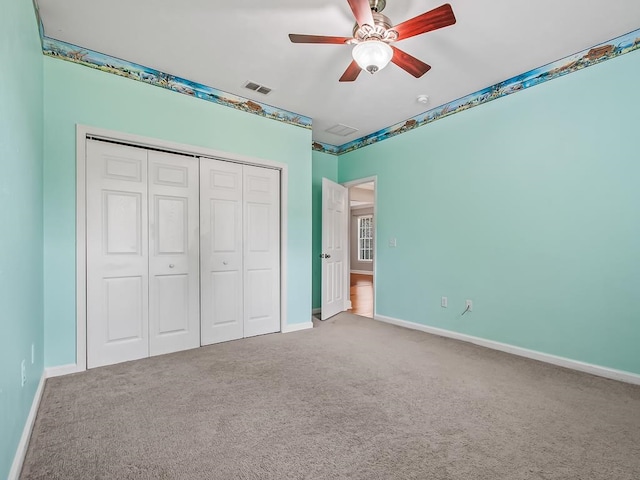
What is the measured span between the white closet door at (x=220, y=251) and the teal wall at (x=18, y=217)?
1.33 meters

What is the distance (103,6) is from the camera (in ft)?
7.27

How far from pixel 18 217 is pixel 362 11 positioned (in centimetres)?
222

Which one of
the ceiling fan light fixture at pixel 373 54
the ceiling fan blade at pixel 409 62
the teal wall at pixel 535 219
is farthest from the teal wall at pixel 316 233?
the ceiling fan light fixture at pixel 373 54

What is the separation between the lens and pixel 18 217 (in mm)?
1646

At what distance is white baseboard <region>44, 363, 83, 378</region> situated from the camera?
251 centimetres

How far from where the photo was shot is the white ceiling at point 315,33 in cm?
222

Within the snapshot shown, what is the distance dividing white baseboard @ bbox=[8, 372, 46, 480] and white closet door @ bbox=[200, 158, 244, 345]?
144 centimetres

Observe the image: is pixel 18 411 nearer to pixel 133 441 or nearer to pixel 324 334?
pixel 133 441

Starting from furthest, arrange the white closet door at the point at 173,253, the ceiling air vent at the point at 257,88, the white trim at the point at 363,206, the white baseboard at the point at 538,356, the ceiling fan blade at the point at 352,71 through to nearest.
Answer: the white trim at the point at 363,206 < the ceiling air vent at the point at 257,88 < the white closet door at the point at 173,253 < the white baseboard at the point at 538,356 < the ceiling fan blade at the point at 352,71

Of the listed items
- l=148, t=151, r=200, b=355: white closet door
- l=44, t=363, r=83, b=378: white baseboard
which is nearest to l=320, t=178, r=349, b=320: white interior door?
l=148, t=151, r=200, b=355: white closet door

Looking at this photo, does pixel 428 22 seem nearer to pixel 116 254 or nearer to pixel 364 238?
pixel 116 254

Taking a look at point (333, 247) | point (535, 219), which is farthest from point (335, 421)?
point (333, 247)

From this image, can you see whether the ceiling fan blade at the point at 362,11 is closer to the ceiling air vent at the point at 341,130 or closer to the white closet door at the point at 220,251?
the white closet door at the point at 220,251

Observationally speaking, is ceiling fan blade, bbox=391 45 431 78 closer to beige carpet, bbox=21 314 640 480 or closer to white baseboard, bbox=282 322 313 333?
beige carpet, bbox=21 314 640 480
